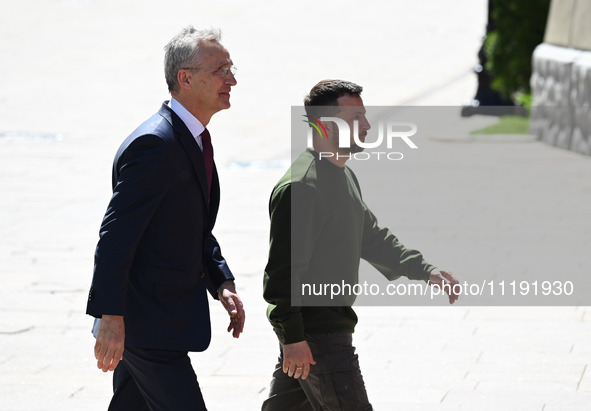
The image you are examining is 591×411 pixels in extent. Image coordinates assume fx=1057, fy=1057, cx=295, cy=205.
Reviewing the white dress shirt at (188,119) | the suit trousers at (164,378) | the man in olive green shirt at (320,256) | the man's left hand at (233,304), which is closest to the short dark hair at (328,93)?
the man in olive green shirt at (320,256)

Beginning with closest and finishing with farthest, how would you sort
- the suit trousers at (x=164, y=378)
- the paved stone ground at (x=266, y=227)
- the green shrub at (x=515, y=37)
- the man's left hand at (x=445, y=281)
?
the suit trousers at (x=164, y=378) < the man's left hand at (x=445, y=281) < the paved stone ground at (x=266, y=227) < the green shrub at (x=515, y=37)

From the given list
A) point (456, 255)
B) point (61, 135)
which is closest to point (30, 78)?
point (61, 135)

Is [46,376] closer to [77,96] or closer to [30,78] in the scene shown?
[77,96]

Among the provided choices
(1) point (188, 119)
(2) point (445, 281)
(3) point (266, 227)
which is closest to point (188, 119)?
(1) point (188, 119)

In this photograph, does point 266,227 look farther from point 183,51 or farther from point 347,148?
point 183,51

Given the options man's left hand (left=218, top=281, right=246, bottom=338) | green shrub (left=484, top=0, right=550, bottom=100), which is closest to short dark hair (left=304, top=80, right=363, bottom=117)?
man's left hand (left=218, top=281, right=246, bottom=338)

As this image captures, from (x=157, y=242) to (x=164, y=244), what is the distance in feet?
0.09

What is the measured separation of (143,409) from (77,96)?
20.6 meters

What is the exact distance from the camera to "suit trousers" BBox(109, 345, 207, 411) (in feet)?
12.1

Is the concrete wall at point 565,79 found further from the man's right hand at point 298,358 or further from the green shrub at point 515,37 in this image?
the man's right hand at point 298,358

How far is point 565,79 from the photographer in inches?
641

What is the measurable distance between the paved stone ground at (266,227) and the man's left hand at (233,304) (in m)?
1.58

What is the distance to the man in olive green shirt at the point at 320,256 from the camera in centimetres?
380

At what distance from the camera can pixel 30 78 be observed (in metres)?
26.2
